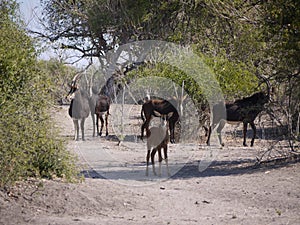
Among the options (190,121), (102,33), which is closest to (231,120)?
(190,121)

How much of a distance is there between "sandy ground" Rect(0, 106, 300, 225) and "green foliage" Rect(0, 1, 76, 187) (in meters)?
0.42

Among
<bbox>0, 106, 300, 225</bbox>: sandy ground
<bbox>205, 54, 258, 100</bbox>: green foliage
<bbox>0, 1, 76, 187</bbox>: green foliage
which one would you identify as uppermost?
<bbox>205, 54, 258, 100</bbox>: green foliage

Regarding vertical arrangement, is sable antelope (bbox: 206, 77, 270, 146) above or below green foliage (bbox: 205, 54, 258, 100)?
below

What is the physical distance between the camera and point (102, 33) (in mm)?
28250

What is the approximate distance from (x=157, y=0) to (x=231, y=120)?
905 cm

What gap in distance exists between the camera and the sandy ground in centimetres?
863

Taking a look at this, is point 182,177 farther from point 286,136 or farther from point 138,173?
point 286,136

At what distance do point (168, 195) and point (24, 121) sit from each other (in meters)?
3.11

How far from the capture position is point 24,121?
9242 mm

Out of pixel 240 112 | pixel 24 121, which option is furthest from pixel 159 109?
pixel 24 121

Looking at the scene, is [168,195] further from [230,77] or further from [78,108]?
[78,108]

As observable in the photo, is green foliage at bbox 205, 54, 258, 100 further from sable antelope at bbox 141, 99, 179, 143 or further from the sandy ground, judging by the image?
the sandy ground

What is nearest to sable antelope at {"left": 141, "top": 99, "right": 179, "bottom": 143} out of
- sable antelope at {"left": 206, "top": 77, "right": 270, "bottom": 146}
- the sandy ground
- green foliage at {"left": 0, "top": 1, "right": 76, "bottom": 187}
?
sable antelope at {"left": 206, "top": 77, "right": 270, "bottom": 146}

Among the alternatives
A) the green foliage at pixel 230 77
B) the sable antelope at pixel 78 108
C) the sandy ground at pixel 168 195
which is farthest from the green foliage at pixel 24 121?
the green foliage at pixel 230 77
